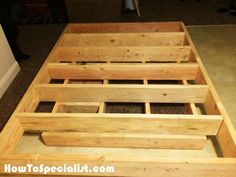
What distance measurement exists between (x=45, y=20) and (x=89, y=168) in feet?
11.4

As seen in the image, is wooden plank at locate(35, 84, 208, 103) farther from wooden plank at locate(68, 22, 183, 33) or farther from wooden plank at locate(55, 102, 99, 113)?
wooden plank at locate(68, 22, 183, 33)

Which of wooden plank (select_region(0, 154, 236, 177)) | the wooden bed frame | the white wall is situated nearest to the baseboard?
the white wall

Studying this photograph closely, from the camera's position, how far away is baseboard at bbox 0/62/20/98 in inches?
86.9

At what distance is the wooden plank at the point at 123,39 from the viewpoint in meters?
2.11

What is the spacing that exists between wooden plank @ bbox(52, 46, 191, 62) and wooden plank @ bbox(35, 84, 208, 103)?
18.1 inches

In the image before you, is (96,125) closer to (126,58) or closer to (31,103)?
(31,103)

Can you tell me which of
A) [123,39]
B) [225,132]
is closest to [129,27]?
[123,39]

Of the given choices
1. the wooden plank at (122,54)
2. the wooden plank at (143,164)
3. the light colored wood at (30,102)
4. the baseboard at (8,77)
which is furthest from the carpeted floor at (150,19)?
the wooden plank at (143,164)

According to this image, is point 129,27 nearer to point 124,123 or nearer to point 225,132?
point 124,123

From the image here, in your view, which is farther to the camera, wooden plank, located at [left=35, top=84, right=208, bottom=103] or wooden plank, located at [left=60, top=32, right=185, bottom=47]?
wooden plank, located at [left=60, top=32, right=185, bottom=47]

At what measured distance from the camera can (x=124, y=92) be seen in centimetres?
149

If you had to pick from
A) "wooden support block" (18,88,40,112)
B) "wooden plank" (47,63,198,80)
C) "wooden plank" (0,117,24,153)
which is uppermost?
"wooden plank" (47,63,198,80)

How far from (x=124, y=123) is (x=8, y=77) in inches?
63.5

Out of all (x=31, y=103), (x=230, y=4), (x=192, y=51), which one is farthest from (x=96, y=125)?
(x=230, y=4)
